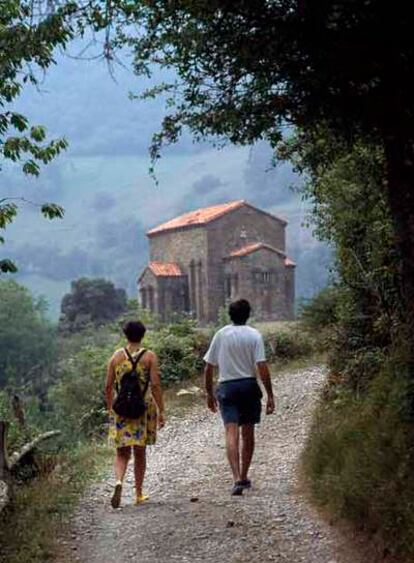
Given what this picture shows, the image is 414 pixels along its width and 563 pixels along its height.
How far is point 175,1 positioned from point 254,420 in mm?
3941

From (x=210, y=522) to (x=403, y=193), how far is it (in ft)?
10.6

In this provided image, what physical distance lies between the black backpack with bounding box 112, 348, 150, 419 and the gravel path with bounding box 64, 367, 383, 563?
3.08ft

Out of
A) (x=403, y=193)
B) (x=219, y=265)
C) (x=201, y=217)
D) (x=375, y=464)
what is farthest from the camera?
(x=201, y=217)

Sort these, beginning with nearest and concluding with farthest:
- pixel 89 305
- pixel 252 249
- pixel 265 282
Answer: pixel 265 282 → pixel 252 249 → pixel 89 305

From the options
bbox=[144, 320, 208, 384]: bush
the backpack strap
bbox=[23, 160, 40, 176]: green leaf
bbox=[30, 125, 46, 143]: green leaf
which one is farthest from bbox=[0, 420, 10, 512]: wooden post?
bbox=[144, 320, 208, 384]: bush

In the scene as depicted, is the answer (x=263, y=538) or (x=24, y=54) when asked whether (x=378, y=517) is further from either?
(x=24, y=54)

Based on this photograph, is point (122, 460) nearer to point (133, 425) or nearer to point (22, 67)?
point (133, 425)

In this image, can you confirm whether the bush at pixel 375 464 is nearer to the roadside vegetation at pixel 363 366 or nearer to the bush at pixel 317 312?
the roadside vegetation at pixel 363 366

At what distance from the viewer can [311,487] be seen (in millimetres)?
8227

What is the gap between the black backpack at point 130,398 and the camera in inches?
313

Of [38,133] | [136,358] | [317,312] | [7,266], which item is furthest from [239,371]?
[317,312]

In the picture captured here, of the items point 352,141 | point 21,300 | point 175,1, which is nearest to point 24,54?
point 175,1

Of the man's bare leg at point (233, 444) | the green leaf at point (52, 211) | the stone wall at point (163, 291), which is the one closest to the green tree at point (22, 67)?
the green leaf at point (52, 211)

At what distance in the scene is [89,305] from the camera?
67375mm
